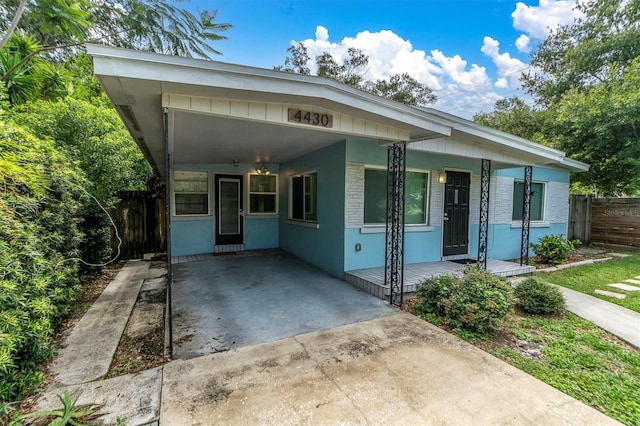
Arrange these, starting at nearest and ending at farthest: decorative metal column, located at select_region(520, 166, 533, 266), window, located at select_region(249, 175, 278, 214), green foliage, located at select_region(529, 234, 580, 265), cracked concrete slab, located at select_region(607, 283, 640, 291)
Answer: cracked concrete slab, located at select_region(607, 283, 640, 291) → decorative metal column, located at select_region(520, 166, 533, 266) → green foliage, located at select_region(529, 234, 580, 265) → window, located at select_region(249, 175, 278, 214)

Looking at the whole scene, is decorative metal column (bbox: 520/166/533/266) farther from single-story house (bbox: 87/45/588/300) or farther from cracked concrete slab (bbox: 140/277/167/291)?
cracked concrete slab (bbox: 140/277/167/291)

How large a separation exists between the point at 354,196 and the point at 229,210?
4153 millimetres

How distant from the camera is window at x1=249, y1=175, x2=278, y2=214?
311 inches

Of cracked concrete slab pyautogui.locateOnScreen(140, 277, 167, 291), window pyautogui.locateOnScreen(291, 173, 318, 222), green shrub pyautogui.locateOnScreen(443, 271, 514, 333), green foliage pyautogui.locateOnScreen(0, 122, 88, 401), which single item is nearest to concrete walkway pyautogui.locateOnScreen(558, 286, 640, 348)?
green shrub pyautogui.locateOnScreen(443, 271, 514, 333)

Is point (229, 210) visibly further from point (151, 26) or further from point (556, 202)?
point (556, 202)

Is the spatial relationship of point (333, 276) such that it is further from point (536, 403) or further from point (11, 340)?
point (11, 340)

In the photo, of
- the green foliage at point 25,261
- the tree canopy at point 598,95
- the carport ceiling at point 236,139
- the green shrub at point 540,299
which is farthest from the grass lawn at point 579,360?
the tree canopy at point 598,95

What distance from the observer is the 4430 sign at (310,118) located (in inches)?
129

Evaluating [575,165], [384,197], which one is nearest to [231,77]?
[384,197]

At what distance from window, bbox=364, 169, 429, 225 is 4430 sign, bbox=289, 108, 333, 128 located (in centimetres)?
195

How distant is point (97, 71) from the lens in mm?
2178

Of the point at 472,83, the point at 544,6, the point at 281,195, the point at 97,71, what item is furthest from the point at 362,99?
the point at 472,83

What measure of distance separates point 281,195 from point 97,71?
5.87m

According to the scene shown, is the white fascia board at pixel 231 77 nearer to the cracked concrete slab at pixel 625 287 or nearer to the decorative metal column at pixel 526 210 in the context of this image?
the decorative metal column at pixel 526 210
